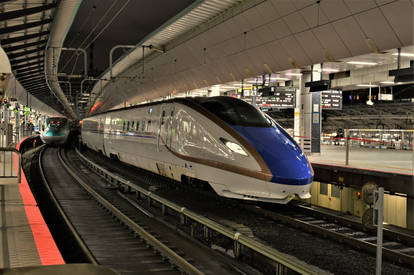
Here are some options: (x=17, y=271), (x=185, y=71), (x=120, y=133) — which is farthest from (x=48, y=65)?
(x=17, y=271)

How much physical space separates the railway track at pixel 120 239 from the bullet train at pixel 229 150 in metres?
1.72

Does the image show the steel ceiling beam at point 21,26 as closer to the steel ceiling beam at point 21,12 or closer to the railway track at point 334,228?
the steel ceiling beam at point 21,12

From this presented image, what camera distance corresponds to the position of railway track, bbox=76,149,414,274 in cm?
788

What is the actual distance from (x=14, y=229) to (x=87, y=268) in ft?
15.2

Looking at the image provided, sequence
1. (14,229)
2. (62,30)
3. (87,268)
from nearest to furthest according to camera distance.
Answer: (87,268) → (14,229) → (62,30)

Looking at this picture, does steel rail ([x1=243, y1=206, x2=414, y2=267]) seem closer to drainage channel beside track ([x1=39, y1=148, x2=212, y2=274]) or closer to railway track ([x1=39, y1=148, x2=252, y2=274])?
railway track ([x1=39, y1=148, x2=252, y2=274])

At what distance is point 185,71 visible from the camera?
1043 inches

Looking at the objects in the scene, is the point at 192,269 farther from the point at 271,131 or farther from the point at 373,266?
the point at 271,131

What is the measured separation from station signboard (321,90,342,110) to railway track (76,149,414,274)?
1201cm

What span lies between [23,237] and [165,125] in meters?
6.32

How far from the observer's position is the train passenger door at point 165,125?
12.1m

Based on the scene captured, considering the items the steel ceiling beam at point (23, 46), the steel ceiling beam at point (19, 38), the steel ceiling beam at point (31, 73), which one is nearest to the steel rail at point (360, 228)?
the steel ceiling beam at point (19, 38)

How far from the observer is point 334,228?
9.89m

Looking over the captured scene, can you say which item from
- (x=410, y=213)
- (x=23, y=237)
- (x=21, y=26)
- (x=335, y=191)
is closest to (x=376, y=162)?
(x=335, y=191)
